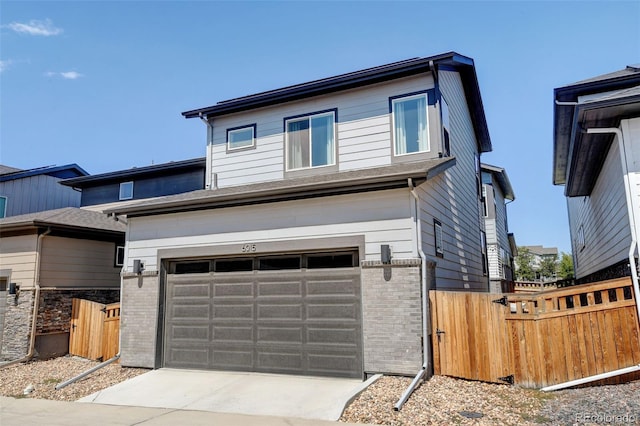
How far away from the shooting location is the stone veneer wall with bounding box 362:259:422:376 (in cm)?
776

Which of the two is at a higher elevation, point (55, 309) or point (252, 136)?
point (252, 136)

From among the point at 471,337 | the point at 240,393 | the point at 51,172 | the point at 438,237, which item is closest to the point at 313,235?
the point at 438,237

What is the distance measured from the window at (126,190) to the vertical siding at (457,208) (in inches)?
541

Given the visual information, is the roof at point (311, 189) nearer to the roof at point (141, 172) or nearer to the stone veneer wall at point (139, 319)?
the stone veneer wall at point (139, 319)

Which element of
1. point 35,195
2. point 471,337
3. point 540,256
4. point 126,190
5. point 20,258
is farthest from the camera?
point 540,256

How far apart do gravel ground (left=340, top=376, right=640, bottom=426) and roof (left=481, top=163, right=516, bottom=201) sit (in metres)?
18.3

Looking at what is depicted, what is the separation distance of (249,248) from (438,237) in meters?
4.15

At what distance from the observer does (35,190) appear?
71.4ft

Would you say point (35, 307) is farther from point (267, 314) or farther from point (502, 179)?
point (502, 179)

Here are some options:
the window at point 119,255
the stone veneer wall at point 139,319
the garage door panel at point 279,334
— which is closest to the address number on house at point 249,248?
the garage door panel at point 279,334

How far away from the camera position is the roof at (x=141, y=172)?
57.4ft

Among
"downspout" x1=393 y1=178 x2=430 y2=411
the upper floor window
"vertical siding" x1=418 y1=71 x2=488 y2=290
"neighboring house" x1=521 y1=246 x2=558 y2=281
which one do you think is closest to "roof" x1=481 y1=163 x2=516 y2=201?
"vertical siding" x1=418 y1=71 x2=488 y2=290

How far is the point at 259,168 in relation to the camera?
40.2 feet

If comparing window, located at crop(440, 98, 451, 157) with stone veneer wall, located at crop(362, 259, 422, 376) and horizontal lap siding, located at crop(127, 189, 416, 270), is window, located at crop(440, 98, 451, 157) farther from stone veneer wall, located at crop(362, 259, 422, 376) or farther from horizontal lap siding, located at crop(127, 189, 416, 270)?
stone veneer wall, located at crop(362, 259, 422, 376)
